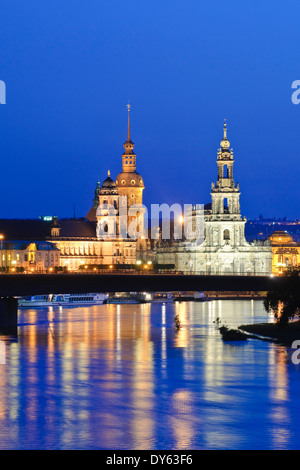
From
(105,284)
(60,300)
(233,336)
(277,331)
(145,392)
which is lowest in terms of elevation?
(145,392)

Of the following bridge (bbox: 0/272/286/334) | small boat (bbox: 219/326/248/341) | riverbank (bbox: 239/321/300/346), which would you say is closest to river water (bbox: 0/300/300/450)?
small boat (bbox: 219/326/248/341)

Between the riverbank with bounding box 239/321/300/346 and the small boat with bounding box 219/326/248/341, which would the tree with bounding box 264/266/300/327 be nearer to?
the riverbank with bounding box 239/321/300/346

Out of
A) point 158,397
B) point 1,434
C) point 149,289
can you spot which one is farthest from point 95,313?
point 1,434

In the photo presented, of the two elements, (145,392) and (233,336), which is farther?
(233,336)

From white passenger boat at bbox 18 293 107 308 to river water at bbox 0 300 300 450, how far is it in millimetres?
66512

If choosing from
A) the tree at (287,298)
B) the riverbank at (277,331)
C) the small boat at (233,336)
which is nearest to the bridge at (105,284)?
the tree at (287,298)

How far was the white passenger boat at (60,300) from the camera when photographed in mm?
178250

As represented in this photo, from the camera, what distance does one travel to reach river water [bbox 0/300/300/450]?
58.0 meters

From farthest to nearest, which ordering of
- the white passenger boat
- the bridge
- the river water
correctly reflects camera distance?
the white passenger boat, the bridge, the river water

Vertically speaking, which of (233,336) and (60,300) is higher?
(60,300)

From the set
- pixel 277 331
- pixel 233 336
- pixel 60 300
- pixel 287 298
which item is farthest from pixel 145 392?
pixel 60 300

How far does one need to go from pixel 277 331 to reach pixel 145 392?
117ft

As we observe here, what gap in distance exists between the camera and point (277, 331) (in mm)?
104312

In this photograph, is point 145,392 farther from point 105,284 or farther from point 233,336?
point 105,284
